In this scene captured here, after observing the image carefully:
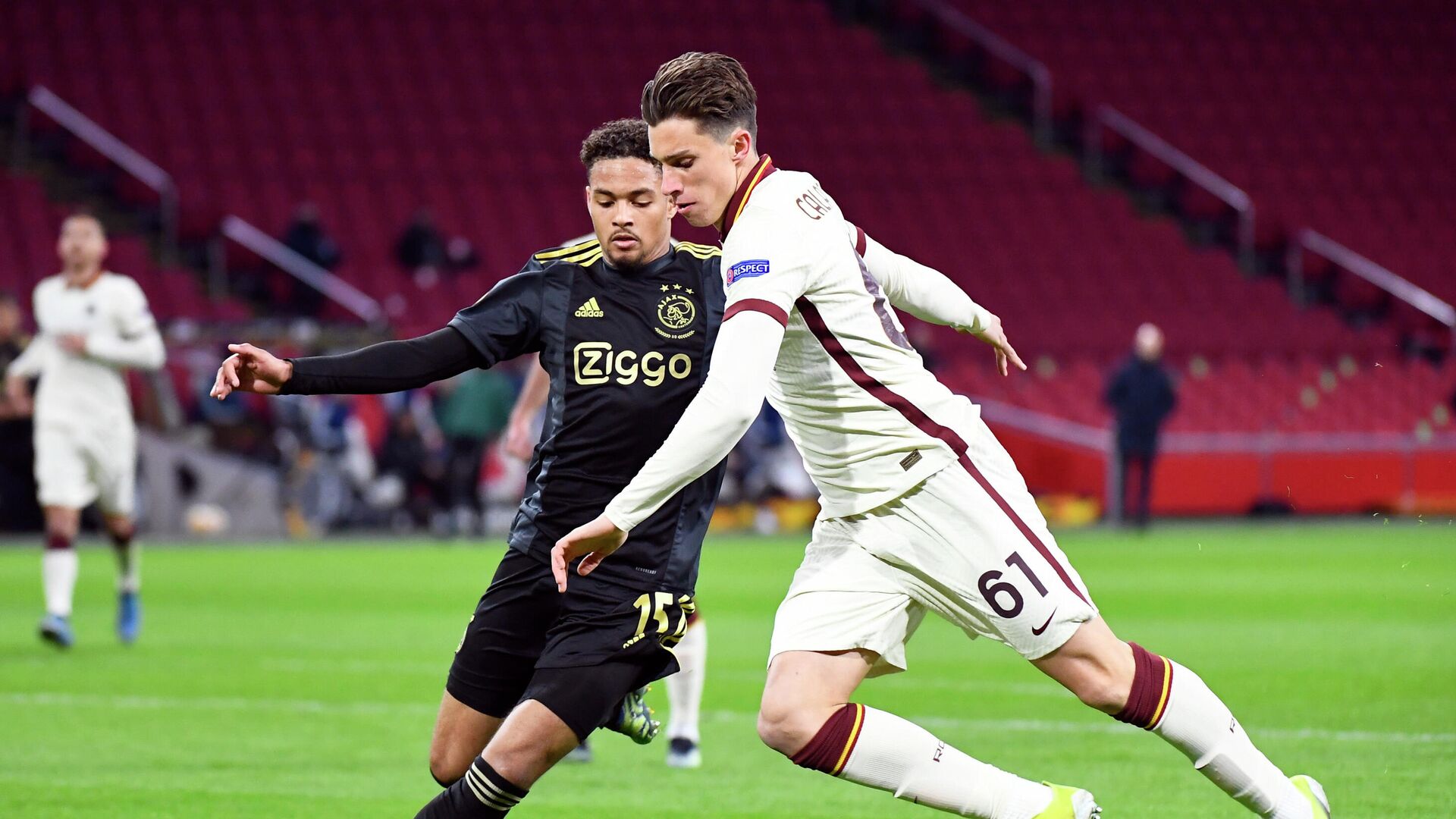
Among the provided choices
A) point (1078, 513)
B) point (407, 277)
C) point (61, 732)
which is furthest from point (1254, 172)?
point (61, 732)

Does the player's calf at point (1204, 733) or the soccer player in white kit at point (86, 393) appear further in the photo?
the soccer player in white kit at point (86, 393)

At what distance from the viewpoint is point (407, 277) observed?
24.2 metres

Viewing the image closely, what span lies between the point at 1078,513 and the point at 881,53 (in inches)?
385

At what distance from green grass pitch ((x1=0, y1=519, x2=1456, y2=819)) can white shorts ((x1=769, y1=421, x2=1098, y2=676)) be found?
1877 mm

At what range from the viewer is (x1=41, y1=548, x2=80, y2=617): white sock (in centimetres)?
1131

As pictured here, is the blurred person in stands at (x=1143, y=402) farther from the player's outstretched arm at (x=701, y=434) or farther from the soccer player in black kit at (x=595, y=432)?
the player's outstretched arm at (x=701, y=434)

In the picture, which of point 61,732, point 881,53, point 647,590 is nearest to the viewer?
point 647,590

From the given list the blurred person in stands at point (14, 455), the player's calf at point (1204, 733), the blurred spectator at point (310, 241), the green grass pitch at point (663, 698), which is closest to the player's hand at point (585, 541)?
the player's calf at point (1204, 733)

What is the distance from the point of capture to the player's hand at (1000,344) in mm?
5480

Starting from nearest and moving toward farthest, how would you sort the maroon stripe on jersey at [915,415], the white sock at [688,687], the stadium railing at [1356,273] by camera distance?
the maroon stripe on jersey at [915,415], the white sock at [688,687], the stadium railing at [1356,273]

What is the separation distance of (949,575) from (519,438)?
2.74 m

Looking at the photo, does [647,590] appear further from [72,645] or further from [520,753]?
[72,645]

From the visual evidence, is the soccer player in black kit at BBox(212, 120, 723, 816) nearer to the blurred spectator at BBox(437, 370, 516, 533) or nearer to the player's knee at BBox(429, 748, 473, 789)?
the player's knee at BBox(429, 748, 473, 789)

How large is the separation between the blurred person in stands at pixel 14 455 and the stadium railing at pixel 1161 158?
1709cm
